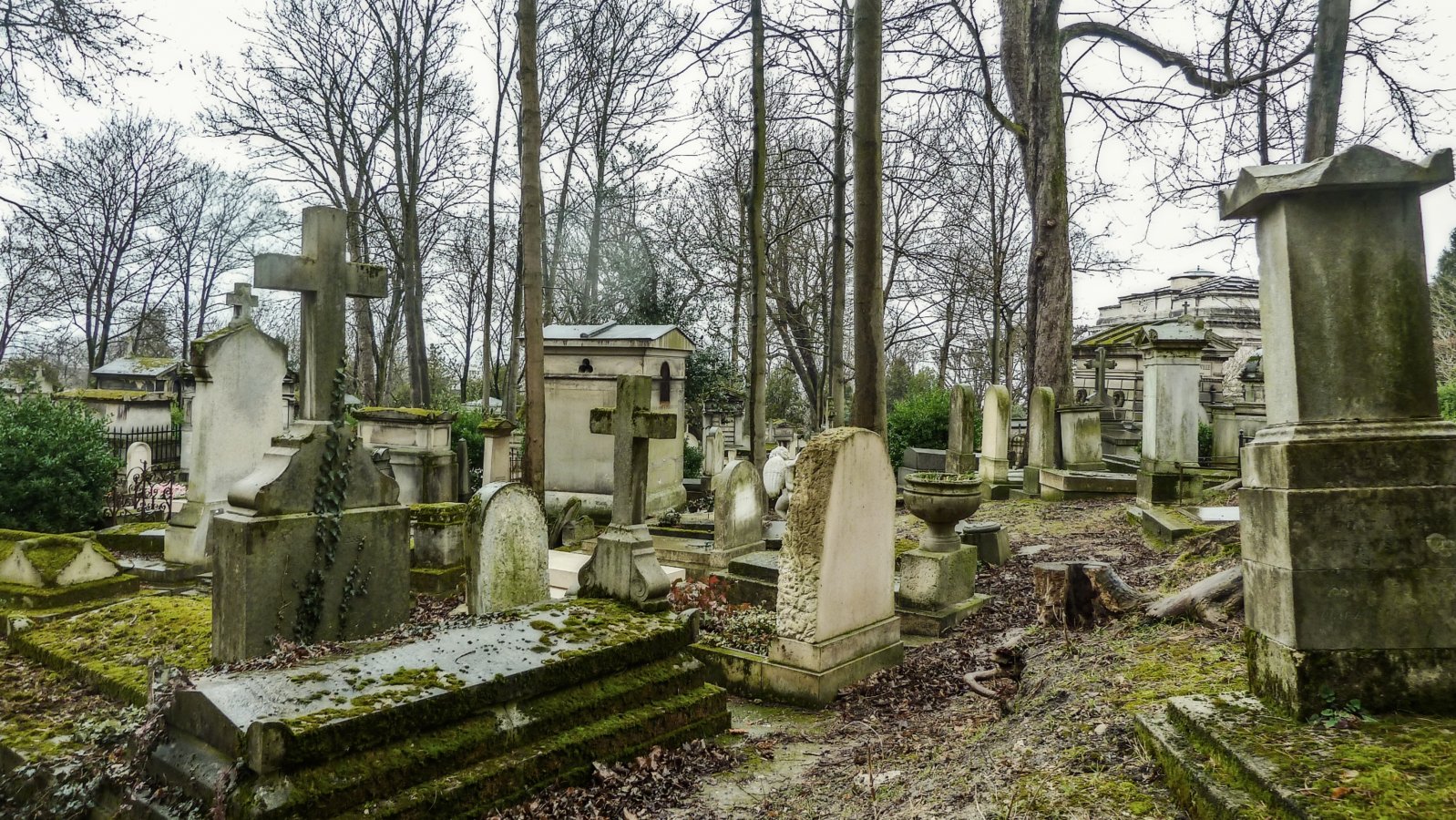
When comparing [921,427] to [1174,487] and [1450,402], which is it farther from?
[1450,402]

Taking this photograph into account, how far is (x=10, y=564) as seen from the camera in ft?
21.1

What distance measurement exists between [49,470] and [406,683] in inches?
380

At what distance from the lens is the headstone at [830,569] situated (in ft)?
16.7

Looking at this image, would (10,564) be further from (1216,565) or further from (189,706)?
(1216,565)

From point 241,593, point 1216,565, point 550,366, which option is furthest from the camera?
point 550,366

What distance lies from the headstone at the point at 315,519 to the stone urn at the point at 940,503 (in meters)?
4.06

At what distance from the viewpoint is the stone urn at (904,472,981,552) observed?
6633 mm

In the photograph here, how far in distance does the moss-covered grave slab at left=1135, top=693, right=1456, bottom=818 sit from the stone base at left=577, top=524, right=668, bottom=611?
2.89 meters

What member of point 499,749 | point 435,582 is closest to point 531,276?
point 435,582

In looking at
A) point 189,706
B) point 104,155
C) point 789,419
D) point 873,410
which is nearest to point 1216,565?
point 873,410

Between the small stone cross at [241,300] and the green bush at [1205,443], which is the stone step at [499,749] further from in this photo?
the green bush at [1205,443]

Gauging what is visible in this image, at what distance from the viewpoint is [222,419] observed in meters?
8.82

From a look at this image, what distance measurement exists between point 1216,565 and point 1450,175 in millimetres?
3866

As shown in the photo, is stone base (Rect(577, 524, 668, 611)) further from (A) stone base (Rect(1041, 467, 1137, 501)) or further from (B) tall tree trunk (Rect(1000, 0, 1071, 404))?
(B) tall tree trunk (Rect(1000, 0, 1071, 404))
